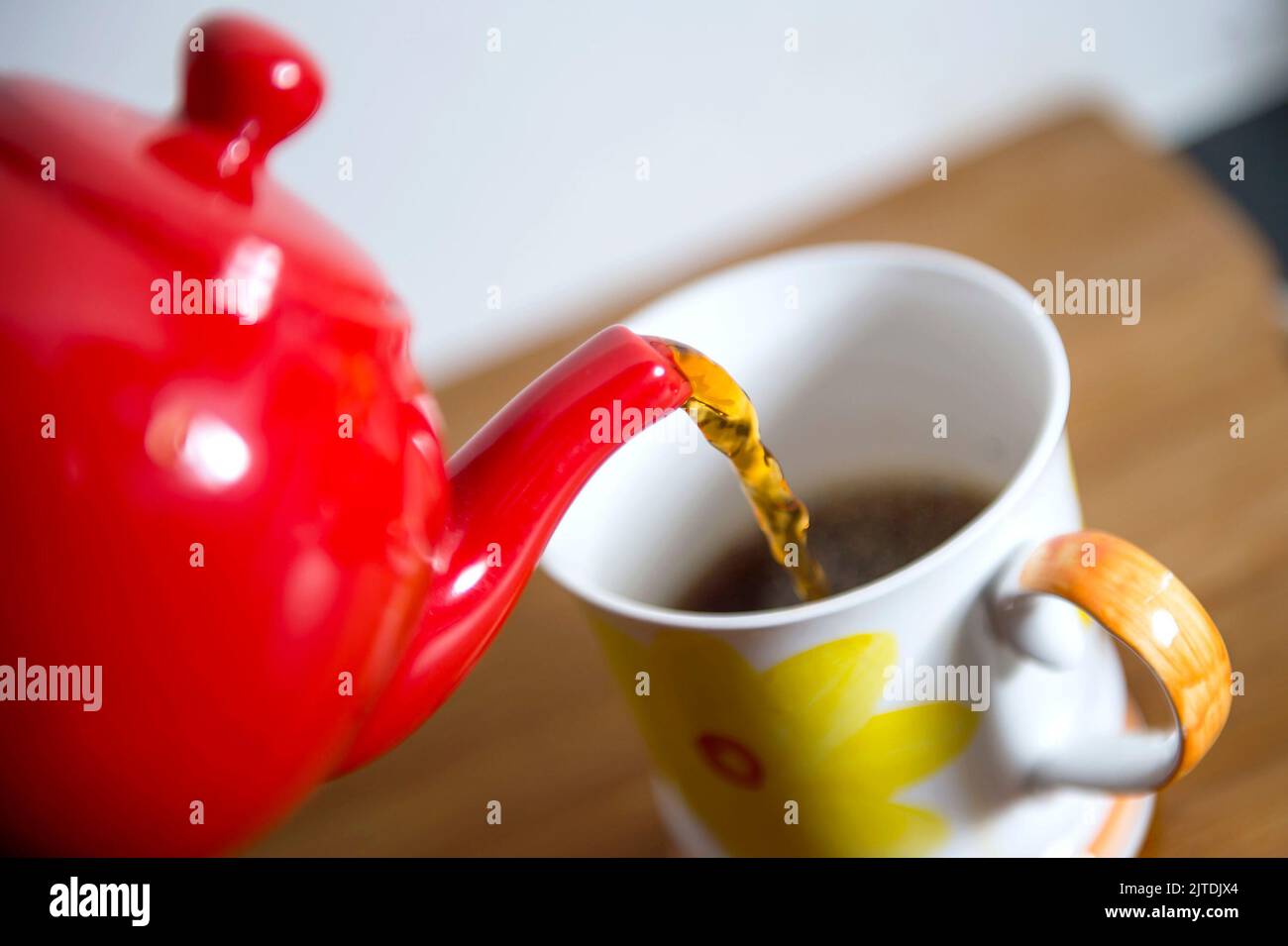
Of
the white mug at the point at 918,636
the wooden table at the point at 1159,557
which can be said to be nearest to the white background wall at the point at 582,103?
the wooden table at the point at 1159,557

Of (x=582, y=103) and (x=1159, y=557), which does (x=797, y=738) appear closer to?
(x=1159, y=557)

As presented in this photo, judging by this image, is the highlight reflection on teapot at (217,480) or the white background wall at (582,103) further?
the white background wall at (582,103)

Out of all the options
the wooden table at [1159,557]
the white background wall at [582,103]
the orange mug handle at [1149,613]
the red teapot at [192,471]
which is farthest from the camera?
the white background wall at [582,103]

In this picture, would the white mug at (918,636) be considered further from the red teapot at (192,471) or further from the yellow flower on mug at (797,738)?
the red teapot at (192,471)

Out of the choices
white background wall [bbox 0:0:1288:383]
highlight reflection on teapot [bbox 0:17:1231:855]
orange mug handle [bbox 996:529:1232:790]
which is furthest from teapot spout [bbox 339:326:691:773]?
white background wall [bbox 0:0:1288:383]

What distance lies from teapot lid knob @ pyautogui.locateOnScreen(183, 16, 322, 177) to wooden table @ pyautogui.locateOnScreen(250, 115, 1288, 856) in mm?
329

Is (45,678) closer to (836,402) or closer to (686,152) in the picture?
(836,402)

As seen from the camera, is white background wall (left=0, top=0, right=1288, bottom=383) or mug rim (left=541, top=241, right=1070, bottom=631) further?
white background wall (left=0, top=0, right=1288, bottom=383)

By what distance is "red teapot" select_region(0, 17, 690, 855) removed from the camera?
0.27 m

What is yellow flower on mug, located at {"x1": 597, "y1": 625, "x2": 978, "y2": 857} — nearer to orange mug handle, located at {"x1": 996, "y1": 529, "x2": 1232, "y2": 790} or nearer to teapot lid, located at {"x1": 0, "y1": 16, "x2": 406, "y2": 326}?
orange mug handle, located at {"x1": 996, "y1": 529, "x2": 1232, "y2": 790}

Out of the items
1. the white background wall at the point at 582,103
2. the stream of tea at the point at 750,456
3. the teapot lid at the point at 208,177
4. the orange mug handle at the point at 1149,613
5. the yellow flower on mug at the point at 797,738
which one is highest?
the white background wall at the point at 582,103

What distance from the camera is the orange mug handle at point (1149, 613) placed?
0.38 metres

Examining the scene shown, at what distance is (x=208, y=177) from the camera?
0.30 meters
